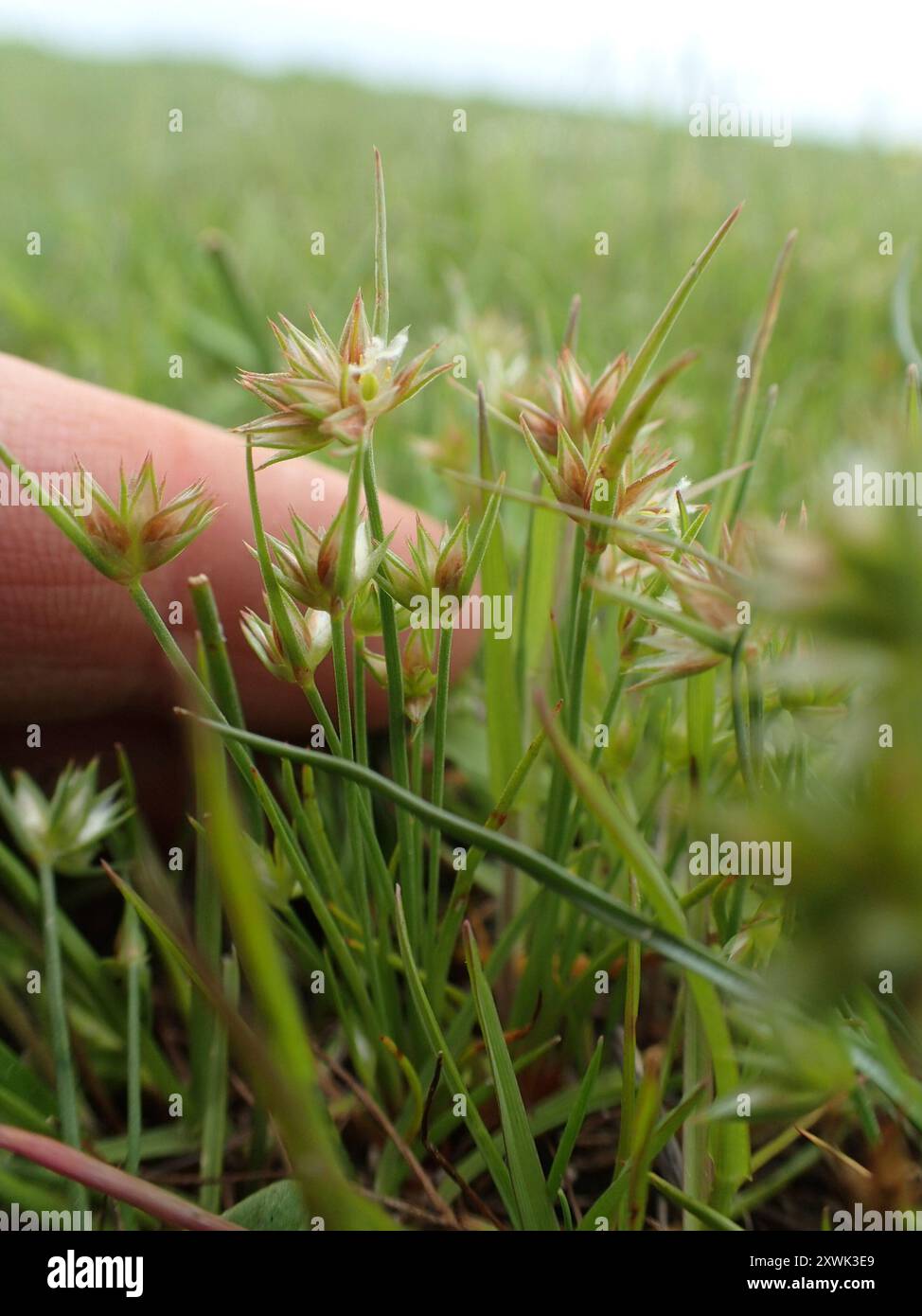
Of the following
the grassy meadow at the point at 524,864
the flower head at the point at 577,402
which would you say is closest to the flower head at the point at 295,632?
the grassy meadow at the point at 524,864

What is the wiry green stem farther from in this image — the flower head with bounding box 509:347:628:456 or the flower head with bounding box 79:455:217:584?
the flower head with bounding box 509:347:628:456

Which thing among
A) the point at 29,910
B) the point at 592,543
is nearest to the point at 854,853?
the point at 592,543

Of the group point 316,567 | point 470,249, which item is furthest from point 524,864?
point 470,249

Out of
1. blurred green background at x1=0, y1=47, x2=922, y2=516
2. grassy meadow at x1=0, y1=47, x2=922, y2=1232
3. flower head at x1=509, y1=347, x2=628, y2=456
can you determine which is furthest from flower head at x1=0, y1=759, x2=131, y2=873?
blurred green background at x1=0, y1=47, x2=922, y2=516

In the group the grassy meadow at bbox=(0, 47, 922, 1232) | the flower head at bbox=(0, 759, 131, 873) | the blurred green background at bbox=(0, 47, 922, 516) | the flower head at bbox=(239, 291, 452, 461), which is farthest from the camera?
the blurred green background at bbox=(0, 47, 922, 516)

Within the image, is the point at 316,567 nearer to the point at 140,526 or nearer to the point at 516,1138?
the point at 140,526

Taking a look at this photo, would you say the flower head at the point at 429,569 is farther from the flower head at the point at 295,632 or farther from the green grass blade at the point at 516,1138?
the green grass blade at the point at 516,1138
